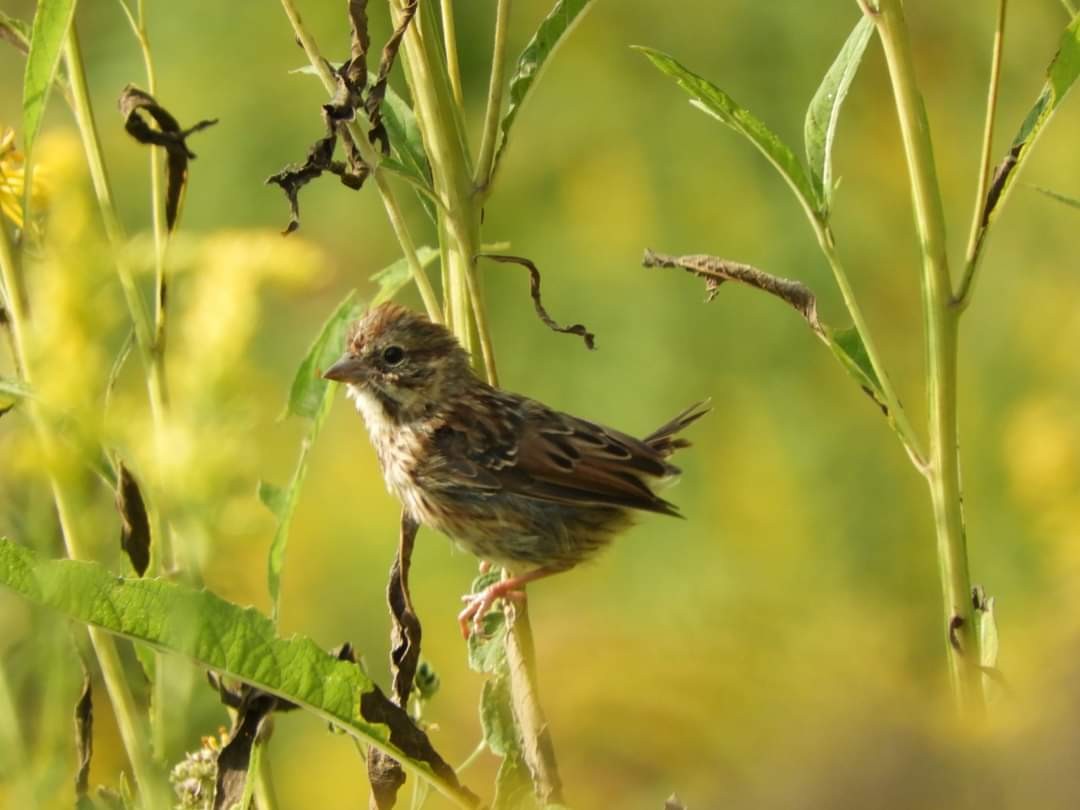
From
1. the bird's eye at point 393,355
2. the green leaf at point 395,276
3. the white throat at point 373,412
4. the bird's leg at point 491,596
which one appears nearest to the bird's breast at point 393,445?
the white throat at point 373,412

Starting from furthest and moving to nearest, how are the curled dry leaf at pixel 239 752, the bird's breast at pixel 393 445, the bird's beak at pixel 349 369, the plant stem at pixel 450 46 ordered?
the bird's breast at pixel 393 445 → the bird's beak at pixel 349 369 → the plant stem at pixel 450 46 → the curled dry leaf at pixel 239 752

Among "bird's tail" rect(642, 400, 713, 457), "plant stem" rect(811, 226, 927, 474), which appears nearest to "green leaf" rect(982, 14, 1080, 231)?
"plant stem" rect(811, 226, 927, 474)

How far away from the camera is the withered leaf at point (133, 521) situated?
203 cm

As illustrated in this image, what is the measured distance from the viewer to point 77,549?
200cm

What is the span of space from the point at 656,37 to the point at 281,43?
1585 millimetres

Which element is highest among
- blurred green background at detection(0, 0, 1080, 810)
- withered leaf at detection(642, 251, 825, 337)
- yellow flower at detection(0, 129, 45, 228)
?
withered leaf at detection(642, 251, 825, 337)

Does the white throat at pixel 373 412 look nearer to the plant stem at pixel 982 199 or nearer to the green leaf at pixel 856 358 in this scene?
the green leaf at pixel 856 358

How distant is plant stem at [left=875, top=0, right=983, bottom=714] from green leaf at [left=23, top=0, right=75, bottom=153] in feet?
3.45

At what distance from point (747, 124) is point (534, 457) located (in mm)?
1727

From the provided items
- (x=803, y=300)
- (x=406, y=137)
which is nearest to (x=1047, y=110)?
(x=803, y=300)

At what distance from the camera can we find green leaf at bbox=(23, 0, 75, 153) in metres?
2.01

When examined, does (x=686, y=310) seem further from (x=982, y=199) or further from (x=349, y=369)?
(x=982, y=199)

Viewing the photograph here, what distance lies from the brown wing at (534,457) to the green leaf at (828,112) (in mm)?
1525

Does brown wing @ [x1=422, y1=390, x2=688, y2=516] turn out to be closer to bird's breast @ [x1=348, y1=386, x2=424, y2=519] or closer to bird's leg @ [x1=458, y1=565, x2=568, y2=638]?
bird's breast @ [x1=348, y1=386, x2=424, y2=519]
